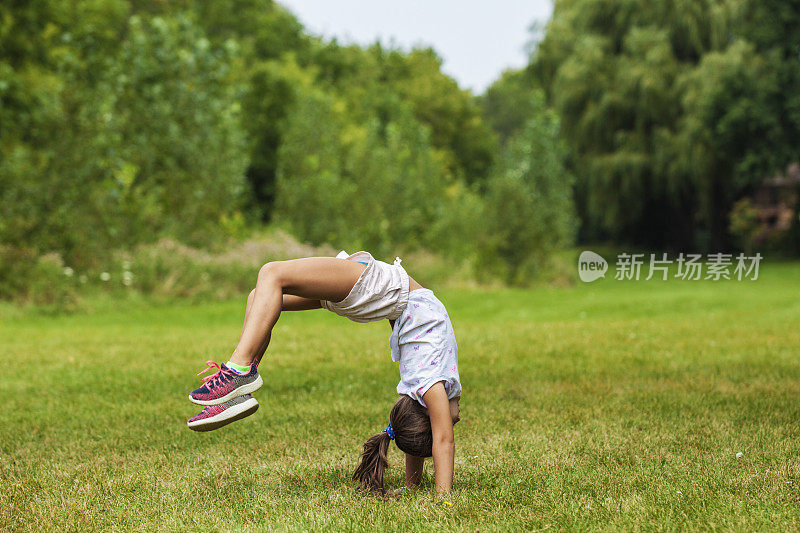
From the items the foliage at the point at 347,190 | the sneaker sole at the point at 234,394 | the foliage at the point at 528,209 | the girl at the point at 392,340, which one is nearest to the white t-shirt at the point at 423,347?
the girl at the point at 392,340

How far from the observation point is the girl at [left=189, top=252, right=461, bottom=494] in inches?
151

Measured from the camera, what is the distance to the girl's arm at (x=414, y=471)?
177 inches

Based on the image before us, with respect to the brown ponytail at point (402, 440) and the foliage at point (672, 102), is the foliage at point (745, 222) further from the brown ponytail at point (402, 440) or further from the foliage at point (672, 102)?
the brown ponytail at point (402, 440)

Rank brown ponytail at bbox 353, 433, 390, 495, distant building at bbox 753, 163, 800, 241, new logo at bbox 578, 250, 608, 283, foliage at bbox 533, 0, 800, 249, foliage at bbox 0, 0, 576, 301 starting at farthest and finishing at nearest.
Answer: distant building at bbox 753, 163, 800, 241 < foliage at bbox 533, 0, 800, 249 < new logo at bbox 578, 250, 608, 283 < foliage at bbox 0, 0, 576, 301 < brown ponytail at bbox 353, 433, 390, 495

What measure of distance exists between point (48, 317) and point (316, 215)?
25.9ft

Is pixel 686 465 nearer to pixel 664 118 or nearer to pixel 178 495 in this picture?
pixel 178 495

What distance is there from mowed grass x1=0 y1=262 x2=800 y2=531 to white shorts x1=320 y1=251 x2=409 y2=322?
98 cm

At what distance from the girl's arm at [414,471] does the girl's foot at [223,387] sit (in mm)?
1154

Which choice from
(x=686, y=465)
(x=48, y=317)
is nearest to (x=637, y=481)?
(x=686, y=465)

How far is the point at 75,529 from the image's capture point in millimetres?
3832

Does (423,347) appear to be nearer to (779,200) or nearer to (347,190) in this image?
(347,190)

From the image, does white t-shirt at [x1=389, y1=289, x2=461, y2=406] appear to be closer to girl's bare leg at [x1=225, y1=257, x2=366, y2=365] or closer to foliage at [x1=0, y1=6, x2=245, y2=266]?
girl's bare leg at [x1=225, y1=257, x2=366, y2=365]

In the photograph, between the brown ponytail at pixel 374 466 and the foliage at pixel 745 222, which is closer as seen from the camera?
the brown ponytail at pixel 374 466

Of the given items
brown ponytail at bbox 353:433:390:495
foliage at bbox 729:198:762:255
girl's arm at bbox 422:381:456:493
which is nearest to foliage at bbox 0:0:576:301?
brown ponytail at bbox 353:433:390:495
